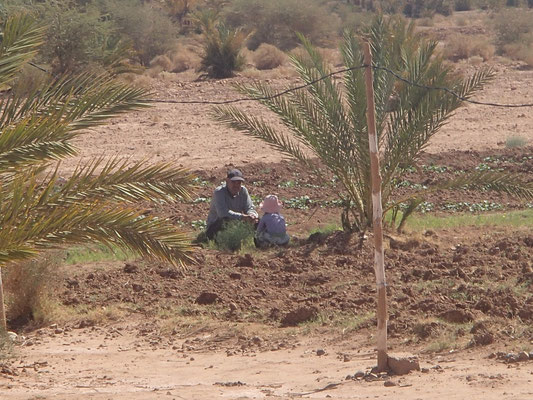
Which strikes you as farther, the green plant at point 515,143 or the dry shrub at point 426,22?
the dry shrub at point 426,22

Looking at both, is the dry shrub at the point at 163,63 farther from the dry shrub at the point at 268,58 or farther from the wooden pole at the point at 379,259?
the wooden pole at the point at 379,259

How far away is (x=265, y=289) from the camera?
30.5ft

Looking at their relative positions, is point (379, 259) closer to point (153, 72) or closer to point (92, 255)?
point (92, 255)

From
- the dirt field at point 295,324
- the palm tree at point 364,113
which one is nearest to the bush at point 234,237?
the dirt field at point 295,324

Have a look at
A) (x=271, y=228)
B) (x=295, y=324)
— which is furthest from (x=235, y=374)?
(x=271, y=228)

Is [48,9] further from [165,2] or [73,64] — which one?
[165,2]

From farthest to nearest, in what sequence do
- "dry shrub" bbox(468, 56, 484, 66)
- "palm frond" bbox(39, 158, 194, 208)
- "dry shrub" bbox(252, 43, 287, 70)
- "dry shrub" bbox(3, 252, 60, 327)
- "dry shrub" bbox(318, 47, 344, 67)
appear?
"dry shrub" bbox(468, 56, 484, 66) < "dry shrub" bbox(252, 43, 287, 70) < "dry shrub" bbox(318, 47, 344, 67) < "dry shrub" bbox(3, 252, 60, 327) < "palm frond" bbox(39, 158, 194, 208)

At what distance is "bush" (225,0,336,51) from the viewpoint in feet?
119

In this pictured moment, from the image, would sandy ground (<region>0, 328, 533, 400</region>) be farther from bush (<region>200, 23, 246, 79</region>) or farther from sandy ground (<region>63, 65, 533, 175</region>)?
bush (<region>200, 23, 246, 79</region>)

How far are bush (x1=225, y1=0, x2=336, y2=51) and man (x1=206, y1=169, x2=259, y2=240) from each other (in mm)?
24762

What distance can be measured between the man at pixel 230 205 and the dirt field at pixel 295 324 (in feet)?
2.09

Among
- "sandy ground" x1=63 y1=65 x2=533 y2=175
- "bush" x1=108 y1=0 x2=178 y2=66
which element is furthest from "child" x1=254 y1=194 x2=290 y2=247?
"bush" x1=108 y1=0 x2=178 y2=66

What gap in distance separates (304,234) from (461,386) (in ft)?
20.2

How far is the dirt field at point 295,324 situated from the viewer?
659cm
